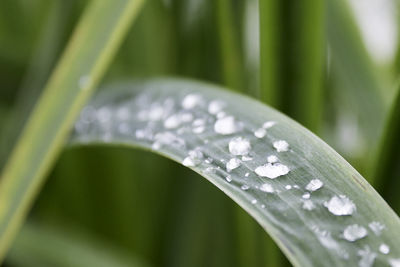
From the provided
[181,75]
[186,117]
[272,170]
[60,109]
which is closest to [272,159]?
[272,170]

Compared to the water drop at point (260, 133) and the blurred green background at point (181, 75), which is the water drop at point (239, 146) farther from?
the blurred green background at point (181, 75)

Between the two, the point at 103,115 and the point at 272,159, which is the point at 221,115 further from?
the point at 103,115

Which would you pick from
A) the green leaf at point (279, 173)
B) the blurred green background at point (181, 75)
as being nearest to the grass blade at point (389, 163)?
the blurred green background at point (181, 75)

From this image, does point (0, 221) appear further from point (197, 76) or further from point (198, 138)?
point (197, 76)

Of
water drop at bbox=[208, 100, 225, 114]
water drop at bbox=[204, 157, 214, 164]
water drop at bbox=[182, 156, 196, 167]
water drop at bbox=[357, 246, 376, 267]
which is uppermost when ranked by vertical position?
water drop at bbox=[208, 100, 225, 114]

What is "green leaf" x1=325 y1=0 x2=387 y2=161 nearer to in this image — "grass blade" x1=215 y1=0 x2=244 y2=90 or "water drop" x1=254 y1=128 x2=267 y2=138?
"grass blade" x1=215 y1=0 x2=244 y2=90

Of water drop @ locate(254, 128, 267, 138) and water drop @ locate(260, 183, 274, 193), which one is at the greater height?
water drop @ locate(254, 128, 267, 138)

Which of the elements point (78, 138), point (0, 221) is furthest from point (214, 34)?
point (0, 221)

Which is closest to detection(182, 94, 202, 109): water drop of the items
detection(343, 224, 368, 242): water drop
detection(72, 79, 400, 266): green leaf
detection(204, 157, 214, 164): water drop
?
detection(72, 79, 400, 266): green leaf
